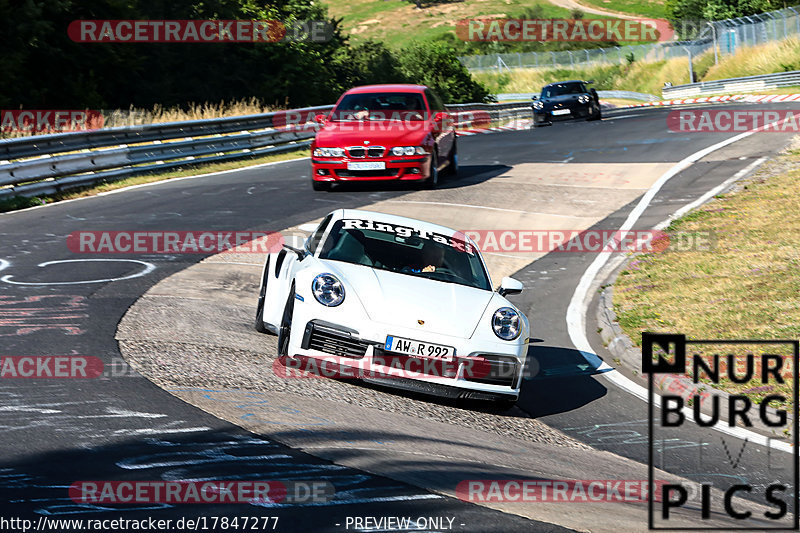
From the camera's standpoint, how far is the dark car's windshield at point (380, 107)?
59.5 feet

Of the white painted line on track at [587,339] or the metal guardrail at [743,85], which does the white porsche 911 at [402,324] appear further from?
the metal guardrail at [743,85]

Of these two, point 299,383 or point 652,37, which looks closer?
point 299,383

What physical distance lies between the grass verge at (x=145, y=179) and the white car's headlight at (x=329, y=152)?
4381 millimetres

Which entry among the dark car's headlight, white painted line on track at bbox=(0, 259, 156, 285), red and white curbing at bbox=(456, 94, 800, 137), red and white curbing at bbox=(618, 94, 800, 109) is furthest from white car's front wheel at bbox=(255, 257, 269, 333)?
red and white curbing at bbox=(618, 94, 800, 109)

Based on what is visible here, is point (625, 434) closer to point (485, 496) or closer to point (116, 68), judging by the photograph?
point (485, 496)

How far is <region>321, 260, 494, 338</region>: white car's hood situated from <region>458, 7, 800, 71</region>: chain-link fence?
Answer: 172 ft

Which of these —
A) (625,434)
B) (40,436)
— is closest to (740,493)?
(625,434)

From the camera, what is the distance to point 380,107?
18.2 meters

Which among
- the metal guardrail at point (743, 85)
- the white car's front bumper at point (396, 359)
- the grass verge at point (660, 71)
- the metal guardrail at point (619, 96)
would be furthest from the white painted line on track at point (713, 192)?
the metal guardrail at point (619, 96)

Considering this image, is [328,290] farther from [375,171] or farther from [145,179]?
[145,179]

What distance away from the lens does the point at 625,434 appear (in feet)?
24.4

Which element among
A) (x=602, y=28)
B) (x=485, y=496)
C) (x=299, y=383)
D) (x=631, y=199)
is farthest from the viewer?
(x=602, y=28)

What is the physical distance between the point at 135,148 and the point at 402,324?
1483cm

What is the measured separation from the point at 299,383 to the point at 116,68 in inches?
1103
